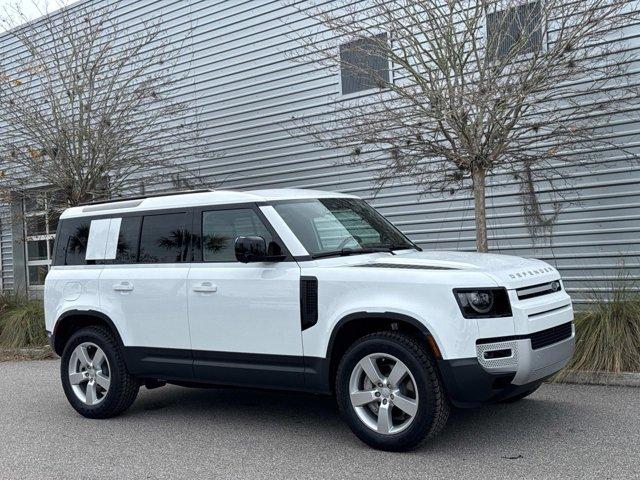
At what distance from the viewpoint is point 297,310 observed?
5.70 meters

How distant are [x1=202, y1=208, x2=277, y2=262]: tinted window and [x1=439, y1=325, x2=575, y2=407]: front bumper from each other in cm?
194

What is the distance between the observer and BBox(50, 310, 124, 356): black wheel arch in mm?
6992

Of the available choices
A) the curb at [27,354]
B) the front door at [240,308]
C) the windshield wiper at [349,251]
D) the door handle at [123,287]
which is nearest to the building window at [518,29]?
the windshield wiper at [349,251]

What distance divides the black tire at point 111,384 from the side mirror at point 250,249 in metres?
1.77

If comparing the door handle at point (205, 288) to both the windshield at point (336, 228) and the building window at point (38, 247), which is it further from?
the building window at point (38, 247)

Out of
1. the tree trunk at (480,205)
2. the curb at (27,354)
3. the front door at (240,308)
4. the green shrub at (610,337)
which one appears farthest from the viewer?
the curb at (27,354)

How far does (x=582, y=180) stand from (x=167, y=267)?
5921 millimetres

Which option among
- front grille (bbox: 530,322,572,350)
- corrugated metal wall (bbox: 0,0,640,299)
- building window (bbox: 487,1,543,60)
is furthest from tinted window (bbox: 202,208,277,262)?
corrugated metal wall (bbox: 0,0,640,299)

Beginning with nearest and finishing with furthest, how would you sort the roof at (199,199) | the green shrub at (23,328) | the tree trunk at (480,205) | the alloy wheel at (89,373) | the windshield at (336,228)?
the windshield at (336,228), the roof at (199,199), the alloy wheel at (89,373), the tree trunk at (480,205), the green shrub at (23,328)

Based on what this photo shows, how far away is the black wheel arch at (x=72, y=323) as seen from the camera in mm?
6992

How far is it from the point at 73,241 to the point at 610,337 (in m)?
5.47

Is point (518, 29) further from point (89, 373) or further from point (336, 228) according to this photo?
point (89, 373)

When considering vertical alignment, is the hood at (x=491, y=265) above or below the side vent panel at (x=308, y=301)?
above

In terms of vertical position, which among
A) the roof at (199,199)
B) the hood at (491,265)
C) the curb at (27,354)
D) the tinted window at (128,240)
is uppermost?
the roof at (199,199)
